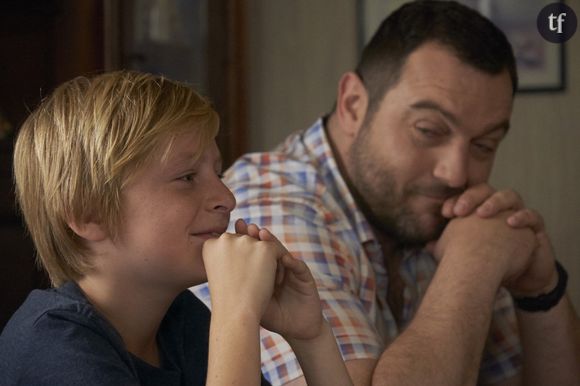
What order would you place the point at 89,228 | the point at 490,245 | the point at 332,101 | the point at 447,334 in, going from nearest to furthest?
the point at 89,228
the point at 447,334
the point at 490,245
the point at 332,101

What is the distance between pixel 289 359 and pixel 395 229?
21.0 inches

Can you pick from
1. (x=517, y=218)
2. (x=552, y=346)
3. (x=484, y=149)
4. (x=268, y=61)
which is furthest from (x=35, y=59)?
(x=552, y=346)

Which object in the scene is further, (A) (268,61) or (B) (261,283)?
(A) (268,61)

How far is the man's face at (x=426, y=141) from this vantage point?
1.76m

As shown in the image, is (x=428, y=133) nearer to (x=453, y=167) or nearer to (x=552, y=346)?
(x=453, y=167)

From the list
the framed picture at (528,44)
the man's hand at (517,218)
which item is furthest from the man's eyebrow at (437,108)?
the framed picture at (528,44)

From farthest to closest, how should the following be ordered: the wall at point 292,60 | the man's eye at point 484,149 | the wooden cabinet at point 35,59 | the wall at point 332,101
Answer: the wall at point 292,60 < the wall at point 332,101 < the wooden cabinet at point 35,59 < the man's eye at point 484,149

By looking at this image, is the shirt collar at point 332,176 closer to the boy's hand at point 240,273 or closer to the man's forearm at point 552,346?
the man's forearm at point 552,346

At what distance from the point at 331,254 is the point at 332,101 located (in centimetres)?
179

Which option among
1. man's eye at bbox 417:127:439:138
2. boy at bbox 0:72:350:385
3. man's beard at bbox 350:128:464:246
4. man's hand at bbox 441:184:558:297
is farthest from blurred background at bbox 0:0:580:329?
boy at bbox 0:72:350:385

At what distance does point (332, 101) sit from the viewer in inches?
128

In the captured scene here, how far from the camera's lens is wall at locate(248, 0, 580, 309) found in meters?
3.13

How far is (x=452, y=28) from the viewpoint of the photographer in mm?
1802

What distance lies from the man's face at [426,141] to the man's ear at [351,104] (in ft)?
0.12
